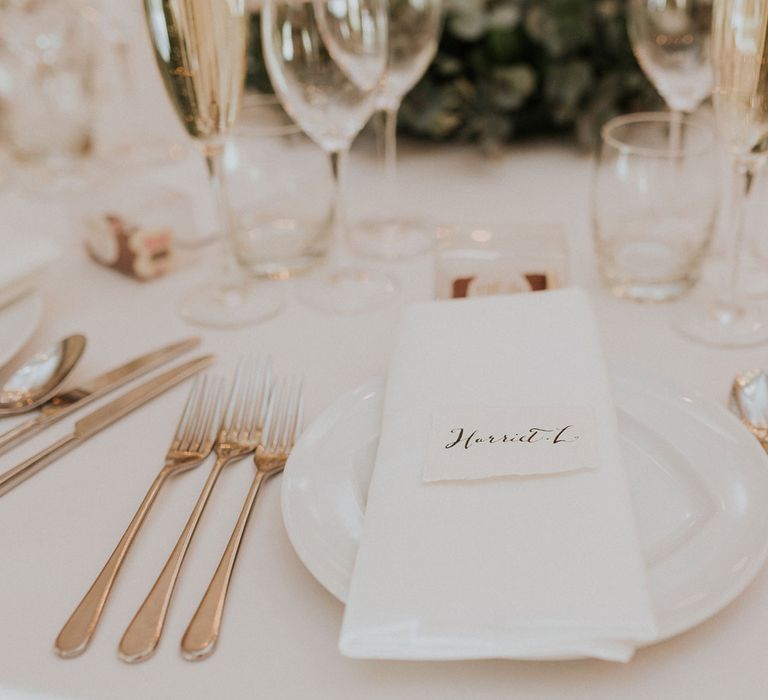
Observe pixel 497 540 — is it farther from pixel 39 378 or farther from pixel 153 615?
pixel 39 378

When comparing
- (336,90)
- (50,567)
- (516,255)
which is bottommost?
(50,567)

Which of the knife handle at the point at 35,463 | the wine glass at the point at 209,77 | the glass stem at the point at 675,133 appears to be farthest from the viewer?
the glass stem at the point at 675,133

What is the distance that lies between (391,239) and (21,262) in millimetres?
425

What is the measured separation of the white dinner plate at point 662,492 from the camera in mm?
477

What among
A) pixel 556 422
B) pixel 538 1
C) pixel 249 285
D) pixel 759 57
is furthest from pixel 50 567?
pixel 538 1

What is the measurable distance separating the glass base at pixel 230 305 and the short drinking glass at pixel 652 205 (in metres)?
0.35

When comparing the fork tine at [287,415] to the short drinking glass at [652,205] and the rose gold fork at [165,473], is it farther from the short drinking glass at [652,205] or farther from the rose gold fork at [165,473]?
the short drinking glass at [652,205]

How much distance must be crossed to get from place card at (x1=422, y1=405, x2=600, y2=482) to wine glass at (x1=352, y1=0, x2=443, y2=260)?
48cm

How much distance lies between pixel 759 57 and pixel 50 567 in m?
0.66

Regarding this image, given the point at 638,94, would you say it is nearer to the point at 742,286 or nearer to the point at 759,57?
the point at 742,286

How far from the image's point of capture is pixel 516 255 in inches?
32.7

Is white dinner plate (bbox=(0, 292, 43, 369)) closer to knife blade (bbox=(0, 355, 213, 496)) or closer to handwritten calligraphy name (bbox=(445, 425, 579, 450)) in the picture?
knife blade (bbox=(0, 355, 213, 496))

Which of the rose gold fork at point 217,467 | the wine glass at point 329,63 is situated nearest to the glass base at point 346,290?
the wine glass at point 329,63

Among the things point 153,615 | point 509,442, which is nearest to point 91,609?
point 153,615
